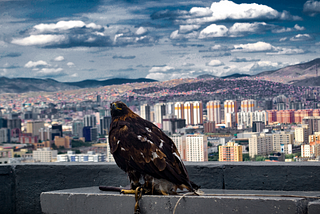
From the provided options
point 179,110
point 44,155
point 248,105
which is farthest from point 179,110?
point 44,155

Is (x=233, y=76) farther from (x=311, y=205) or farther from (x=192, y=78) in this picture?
(x=311, y=205)

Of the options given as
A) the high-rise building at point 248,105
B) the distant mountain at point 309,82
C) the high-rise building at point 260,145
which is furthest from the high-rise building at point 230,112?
the high-rise building at point 260,145

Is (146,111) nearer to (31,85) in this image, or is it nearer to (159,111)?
(159,111)

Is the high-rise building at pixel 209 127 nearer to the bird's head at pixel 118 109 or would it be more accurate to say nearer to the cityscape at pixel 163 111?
the cityscape at pixel 163 111

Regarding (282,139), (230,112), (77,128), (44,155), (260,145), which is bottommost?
(44,155)

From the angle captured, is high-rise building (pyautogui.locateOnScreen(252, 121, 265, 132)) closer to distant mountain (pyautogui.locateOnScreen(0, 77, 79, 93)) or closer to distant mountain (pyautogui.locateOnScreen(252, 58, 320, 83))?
distant mountain (pyautogui.locateOnScreen(252, 58, 320, 83))

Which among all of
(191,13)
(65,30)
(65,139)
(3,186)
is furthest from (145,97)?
(3,186)
